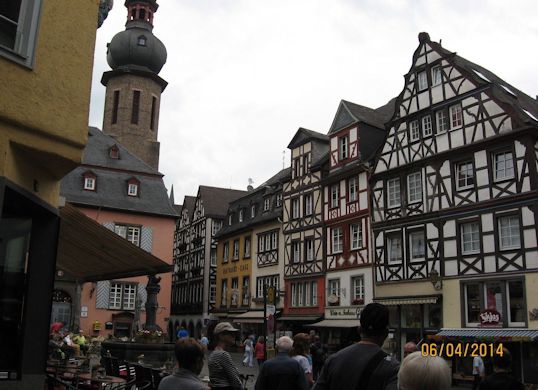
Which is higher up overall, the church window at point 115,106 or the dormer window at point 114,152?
the church window at point 115,106

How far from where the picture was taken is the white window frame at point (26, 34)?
6.34 m

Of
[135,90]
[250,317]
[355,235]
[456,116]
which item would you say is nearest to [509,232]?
[456,116]

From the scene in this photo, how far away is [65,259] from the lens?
11812 millimetres

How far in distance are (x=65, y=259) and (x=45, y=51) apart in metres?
6.06

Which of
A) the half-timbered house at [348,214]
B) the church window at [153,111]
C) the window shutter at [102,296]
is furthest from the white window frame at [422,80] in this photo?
the church window at [153,111]

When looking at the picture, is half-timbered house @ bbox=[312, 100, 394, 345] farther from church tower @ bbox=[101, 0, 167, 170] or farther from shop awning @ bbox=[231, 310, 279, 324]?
church tower @ bbox=[101, 0, 167, 170]

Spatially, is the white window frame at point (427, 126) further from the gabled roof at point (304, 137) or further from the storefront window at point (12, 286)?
the storefront window at point (12, 286)

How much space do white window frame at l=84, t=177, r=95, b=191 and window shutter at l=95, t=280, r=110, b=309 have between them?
6666 millimetres

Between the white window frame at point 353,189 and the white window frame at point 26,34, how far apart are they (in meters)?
24.0

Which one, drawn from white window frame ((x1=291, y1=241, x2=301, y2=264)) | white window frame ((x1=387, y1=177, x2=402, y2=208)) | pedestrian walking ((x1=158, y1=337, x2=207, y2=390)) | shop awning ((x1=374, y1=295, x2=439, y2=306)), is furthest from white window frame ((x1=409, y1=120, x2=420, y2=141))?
pedestrian walking ((x1=158, y1=337, x2=207, y2=390))

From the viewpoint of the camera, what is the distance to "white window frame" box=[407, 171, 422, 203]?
25.9 m

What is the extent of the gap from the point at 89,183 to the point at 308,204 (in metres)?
16.5

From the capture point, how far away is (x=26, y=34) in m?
6.53

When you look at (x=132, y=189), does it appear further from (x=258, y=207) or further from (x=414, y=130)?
(x=414, y=130)
